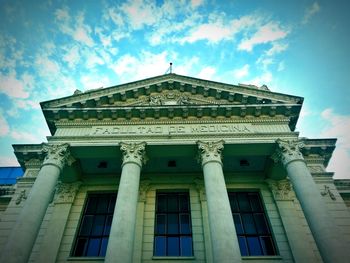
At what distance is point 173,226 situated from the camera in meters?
15.5

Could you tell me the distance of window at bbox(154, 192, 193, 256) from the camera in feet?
47.2

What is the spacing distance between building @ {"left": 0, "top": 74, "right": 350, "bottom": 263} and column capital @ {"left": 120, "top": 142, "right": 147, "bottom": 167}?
0.06m

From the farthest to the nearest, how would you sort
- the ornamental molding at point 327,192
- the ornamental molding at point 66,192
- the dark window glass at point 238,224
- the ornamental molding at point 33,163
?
the ornamental molding at point 33,163 → the ornamental molding at point 66,192 → the dark window glass at point 238,224 → the ornamental molding at point 327,192

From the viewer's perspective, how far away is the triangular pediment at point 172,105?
16250mm

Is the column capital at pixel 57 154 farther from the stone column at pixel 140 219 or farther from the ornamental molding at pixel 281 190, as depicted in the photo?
the ornamental molding at pixel 281 190

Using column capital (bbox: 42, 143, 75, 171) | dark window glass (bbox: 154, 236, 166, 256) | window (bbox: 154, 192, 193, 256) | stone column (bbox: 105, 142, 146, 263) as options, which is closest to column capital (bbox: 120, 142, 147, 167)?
stone column (bbox: 105, 142, 146, 263)

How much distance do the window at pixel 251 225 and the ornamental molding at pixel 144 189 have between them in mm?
5302

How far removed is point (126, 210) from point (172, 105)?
6999 millimetres

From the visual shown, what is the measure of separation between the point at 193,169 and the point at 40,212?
361 inches

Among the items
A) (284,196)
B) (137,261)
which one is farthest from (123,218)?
(284,196)

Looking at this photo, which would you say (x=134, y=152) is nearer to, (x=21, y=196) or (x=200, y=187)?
(x=200, y=187)

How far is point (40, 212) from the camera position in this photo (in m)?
12.1

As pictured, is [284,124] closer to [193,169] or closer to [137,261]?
[193,169]

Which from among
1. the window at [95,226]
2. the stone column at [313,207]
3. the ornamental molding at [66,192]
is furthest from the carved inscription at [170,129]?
the window at [95,226]
